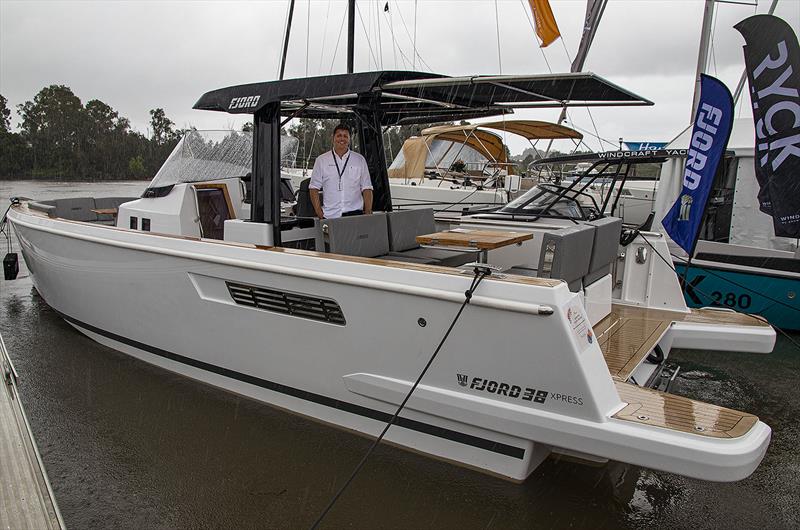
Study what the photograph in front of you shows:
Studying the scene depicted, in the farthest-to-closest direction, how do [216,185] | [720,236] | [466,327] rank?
[720,236] < [216,185] < [466,327]

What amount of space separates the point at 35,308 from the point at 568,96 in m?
6.88

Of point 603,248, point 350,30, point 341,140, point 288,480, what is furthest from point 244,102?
point 350,30

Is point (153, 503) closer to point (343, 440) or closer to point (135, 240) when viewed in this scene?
point (343, 440)

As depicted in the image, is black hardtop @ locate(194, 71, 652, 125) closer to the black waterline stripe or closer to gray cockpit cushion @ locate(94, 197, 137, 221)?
the black waterline stripe

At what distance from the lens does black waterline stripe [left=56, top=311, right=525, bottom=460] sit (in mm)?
3152

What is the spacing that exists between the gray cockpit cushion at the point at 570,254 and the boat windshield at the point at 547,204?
Answer: 140 cm

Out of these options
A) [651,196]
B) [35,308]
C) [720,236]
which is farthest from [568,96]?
[651,196]

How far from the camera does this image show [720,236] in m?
8.99

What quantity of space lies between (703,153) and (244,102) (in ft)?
13.6

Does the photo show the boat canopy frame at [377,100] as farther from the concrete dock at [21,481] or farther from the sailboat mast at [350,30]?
the sailboat mast at [350,30]

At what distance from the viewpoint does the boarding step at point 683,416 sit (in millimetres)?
2615

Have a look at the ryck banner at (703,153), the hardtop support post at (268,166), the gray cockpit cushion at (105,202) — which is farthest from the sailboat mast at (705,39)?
the gray cockpit cushion at (105,202)

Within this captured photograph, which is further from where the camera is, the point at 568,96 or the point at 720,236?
the point at 720,236

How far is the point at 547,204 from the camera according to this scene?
5484 mm
